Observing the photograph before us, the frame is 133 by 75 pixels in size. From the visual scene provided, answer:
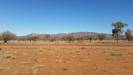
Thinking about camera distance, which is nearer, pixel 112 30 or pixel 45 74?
pixel 45 74

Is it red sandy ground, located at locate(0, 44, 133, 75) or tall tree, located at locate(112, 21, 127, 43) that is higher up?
tall tree, located at locate(112, 21, 127, 43)

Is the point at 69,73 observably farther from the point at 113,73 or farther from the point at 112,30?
the point at 112,30

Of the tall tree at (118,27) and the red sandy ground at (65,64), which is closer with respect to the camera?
the red sandy ground at (65,64)

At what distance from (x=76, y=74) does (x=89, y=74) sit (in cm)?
85

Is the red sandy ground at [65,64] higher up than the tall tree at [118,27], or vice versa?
the tall tree at [118,27]

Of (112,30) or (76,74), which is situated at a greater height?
(112,30)

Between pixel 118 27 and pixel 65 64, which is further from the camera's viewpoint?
pixel 118 27

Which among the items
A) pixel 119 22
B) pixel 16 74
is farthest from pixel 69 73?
pixel 119 22

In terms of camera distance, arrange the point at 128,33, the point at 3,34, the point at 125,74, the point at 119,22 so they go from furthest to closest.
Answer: the point at 128,33 < the point at 3,34 < the point at 119,22 < the point at 125,74

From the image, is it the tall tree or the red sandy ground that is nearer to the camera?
the red sandy ground

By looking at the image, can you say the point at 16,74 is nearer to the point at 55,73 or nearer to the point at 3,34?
the point at 55,73

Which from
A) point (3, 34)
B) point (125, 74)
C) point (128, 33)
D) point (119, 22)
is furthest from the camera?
point (128, 33)

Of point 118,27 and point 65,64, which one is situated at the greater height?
point 118,27

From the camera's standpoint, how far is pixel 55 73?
1283cm
